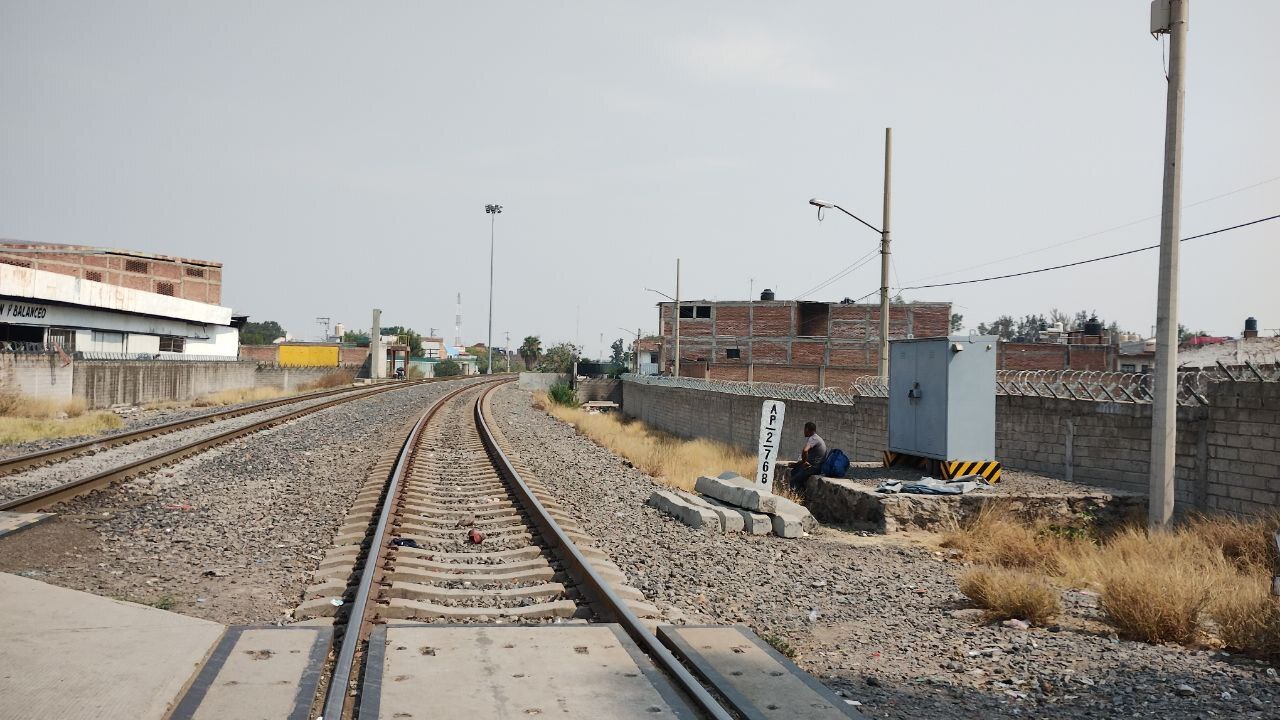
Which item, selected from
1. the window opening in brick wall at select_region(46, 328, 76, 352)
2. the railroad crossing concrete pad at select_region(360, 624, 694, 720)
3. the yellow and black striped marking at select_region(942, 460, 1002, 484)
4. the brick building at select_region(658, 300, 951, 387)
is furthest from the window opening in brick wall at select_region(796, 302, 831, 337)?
the railroad crossing concrete pad at select_region(360, 624, 694, 720)

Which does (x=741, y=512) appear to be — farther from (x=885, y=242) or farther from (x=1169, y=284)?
(x=885, y=242)

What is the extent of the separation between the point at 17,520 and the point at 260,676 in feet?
21.0

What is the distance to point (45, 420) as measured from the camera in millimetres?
24266

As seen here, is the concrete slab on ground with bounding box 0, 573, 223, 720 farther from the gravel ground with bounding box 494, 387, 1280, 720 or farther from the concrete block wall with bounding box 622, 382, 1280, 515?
the concrete block wall with bounding box 622, 382, 1280, 515

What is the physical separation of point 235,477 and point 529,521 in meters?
6.37

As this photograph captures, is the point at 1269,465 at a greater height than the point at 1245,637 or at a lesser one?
greater

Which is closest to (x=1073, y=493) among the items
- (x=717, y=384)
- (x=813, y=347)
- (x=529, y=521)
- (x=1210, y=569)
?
(x=1210, y=569)

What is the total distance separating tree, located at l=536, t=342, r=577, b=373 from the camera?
9756cm

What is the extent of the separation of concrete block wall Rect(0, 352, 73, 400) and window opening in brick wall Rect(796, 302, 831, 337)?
4997 cm

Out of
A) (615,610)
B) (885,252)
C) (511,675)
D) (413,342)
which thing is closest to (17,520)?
(615,610)

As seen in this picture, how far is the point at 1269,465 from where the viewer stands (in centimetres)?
1108

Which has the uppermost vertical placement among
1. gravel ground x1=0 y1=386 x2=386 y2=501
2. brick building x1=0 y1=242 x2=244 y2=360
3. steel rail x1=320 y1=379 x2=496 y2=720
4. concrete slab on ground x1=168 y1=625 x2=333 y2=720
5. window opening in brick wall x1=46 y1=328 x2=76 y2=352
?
brick building x1=0 y1=242 x2=244 y2=360

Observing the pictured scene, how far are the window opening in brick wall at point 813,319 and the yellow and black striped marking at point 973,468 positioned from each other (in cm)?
5545

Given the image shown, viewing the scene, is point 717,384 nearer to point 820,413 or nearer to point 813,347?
point 820,413
